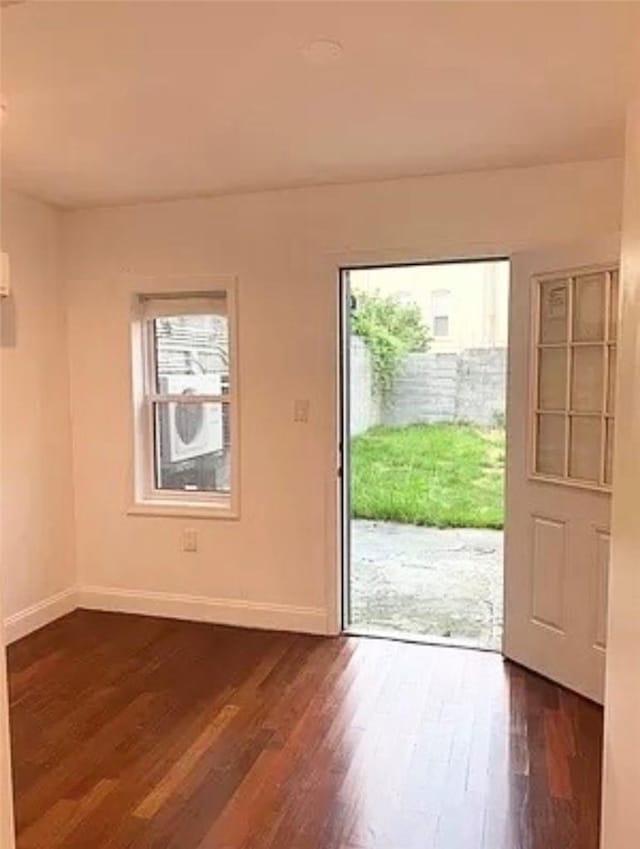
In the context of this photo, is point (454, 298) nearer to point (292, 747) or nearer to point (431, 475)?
point (431, 475)

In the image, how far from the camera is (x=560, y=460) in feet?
10.6

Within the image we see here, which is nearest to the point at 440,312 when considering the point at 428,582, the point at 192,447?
the point at 428,582

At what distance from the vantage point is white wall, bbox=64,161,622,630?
3438 millimetres

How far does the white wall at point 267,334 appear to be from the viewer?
11.3 ft

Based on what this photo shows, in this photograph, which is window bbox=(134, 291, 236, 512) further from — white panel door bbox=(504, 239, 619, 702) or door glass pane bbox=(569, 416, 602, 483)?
door glass pane bbox=(569, 416, 602, 483)

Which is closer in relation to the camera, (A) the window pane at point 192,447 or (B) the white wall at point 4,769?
(B) the white wall at point 4,769

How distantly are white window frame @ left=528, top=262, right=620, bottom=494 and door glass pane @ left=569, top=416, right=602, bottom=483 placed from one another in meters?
0.02

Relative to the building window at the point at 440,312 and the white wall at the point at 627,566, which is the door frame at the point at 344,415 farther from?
the building window at the point at 440,312

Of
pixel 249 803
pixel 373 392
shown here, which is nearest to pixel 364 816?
pixel 249 803

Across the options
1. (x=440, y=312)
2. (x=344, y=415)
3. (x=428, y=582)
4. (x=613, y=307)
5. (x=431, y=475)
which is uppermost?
(x=440, y=312)

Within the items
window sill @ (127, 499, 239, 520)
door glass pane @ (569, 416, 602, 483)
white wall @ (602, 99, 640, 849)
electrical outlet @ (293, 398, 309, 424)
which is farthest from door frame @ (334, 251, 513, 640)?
white wall @ (602, 99, 640, 849)

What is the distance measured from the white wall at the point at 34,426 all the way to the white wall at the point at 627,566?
303 centimetres

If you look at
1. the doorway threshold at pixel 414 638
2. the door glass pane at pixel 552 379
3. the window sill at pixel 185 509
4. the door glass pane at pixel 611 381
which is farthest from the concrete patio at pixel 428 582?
the door glass pane at pixel 611 381

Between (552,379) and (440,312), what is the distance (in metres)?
3.62
